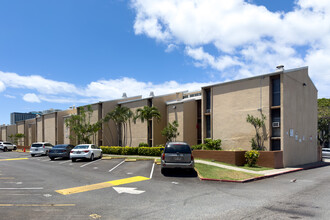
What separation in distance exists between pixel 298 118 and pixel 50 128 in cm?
3775

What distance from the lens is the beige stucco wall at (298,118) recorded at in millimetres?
19409

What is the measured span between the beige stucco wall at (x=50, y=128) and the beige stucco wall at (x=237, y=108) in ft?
96.9

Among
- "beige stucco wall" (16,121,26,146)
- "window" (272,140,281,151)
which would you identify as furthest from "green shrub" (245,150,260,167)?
"beige stucco wall" (16,121,26,146)

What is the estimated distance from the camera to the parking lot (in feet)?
23.0

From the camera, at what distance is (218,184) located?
39.4 feet

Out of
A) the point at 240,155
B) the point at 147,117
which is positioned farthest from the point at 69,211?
the point at 147,117

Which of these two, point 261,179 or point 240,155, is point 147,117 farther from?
point 261,179

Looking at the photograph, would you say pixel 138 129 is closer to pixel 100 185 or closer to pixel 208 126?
pixel 208 126

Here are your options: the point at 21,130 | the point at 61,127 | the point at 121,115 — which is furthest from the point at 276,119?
the point at 21,130

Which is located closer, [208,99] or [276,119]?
[276,119]

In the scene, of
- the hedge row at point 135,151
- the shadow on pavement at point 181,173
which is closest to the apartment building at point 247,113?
the hedge row at point 135,151

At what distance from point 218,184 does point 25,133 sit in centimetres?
5412

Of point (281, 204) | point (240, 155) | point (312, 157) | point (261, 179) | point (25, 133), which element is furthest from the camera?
point (25, 133)

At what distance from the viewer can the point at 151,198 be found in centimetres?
891
